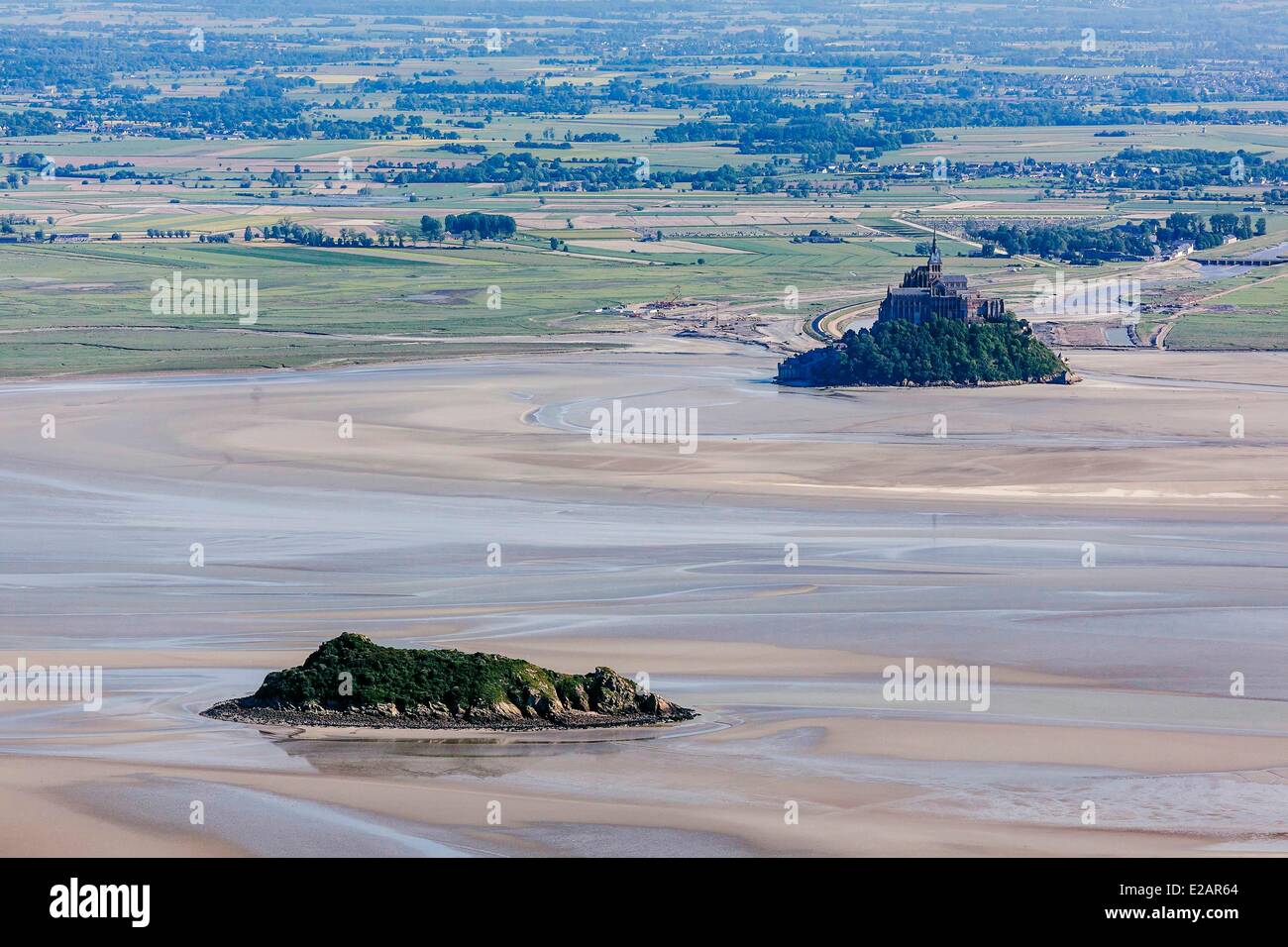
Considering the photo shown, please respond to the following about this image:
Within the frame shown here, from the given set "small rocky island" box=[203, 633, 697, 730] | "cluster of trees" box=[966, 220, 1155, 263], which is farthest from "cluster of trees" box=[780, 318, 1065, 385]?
"small rocky island" box=[203, 633, 697, 730]

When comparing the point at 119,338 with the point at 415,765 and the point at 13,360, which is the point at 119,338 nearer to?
the point at 13,360

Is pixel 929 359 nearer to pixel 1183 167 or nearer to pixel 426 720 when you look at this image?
pixel 426 720

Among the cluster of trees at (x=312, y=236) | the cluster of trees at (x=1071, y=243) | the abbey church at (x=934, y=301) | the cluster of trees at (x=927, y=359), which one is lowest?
the cluster of trees at (x=927, y=359)

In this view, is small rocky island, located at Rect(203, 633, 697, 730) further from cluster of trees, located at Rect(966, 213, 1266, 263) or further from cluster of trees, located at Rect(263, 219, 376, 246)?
cluster of trees, located at Rect(263, 219, 376, 246)

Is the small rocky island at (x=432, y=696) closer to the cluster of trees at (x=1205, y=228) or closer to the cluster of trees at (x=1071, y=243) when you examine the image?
the cluster of trees at (x=1071, y=243)

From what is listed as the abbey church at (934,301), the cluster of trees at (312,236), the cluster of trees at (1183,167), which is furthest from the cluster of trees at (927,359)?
the cluster of trees at (1183,167)

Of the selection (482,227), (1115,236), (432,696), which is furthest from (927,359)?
(482,227)
